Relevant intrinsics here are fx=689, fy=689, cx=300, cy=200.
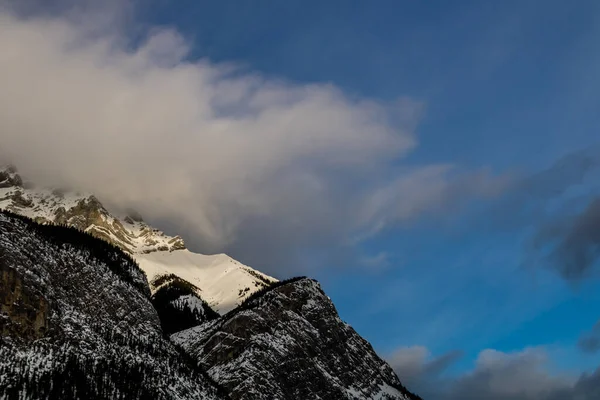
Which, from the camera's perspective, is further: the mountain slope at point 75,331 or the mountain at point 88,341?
the mountain at point 88,341

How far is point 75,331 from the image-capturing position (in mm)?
144250

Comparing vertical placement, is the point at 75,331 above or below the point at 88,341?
above

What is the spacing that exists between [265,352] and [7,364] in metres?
87.8

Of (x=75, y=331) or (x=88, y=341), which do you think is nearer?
(x=75, y=331)

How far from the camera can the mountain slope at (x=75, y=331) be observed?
419 ft

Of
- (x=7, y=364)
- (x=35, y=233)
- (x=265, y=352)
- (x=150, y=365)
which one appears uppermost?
(x=35, y=233)

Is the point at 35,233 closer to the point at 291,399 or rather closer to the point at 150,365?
the point at 150,365

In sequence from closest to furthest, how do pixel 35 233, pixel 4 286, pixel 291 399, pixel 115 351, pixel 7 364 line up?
pixel 7 364 < pixel 4 286 < pixel 115 351 < pixel 35 233 < pixel 291 399

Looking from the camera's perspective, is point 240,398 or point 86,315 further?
point 240,398

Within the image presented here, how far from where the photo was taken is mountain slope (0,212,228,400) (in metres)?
128

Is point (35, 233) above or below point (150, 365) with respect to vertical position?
above

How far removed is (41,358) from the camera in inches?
5108

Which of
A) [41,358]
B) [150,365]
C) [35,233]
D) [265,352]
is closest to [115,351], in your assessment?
[150,365]

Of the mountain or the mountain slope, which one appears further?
the mountain
